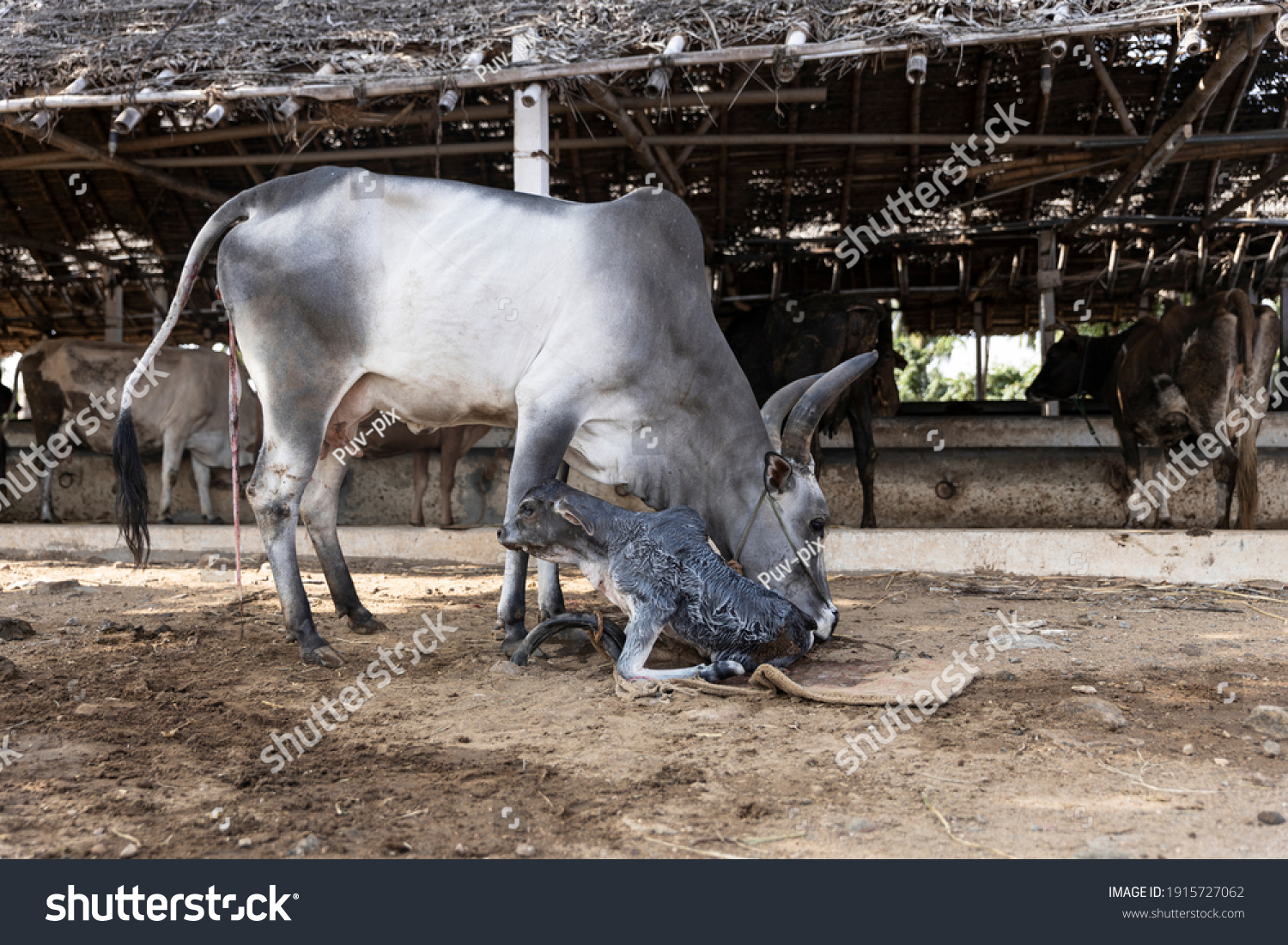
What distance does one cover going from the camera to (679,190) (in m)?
8.63

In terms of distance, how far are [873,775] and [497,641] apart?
7.30 ft

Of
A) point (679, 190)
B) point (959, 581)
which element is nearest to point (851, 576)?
point (959, 581)

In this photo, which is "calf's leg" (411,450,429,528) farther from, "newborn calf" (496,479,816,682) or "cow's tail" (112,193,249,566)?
"newborn calf" (496,479,816,682)

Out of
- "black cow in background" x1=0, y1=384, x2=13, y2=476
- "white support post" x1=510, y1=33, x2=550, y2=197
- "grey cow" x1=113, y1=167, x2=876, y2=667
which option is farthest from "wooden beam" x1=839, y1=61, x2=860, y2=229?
"black cow in background" x1=0, y1=384, x2=13, y2=476

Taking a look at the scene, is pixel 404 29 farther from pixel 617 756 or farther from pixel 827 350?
pixel 617 756

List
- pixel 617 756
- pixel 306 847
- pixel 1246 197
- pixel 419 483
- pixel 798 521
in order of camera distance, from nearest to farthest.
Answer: pixel 306 847
pixel 617 756
pixel 798 521
pixel 419 483
pixel 1246 197

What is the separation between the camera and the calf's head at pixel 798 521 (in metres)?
3.96

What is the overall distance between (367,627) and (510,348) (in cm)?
Answer: 153

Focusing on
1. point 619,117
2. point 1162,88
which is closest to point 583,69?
point 619,117

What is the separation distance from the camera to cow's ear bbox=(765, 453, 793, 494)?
394 centimetres

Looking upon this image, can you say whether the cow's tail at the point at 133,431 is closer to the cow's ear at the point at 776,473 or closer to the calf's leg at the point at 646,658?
the calf's leg at the point at 646,658

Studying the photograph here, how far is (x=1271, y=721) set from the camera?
2.87 m

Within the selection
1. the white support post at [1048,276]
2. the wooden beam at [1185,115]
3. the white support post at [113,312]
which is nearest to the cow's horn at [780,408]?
the wooden beam at [1185,115]

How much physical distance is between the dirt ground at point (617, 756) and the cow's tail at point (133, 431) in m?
0.54
